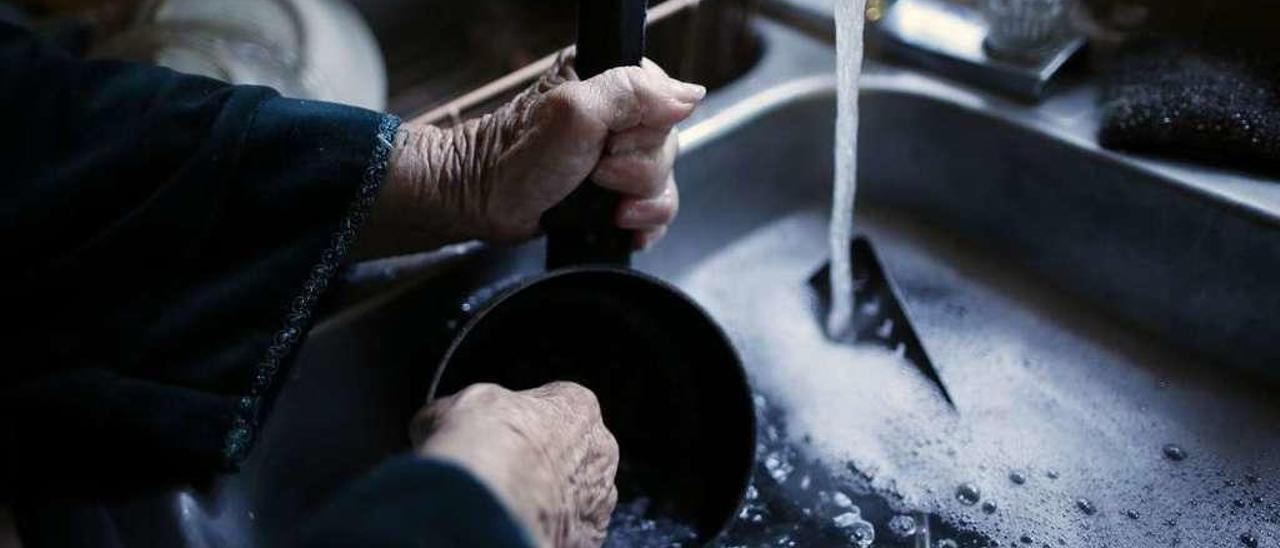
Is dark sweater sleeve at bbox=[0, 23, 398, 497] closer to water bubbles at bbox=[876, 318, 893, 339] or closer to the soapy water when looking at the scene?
the soapy water

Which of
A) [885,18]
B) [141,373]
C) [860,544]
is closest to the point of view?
[141,373]

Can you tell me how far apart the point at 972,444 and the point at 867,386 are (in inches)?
3.8

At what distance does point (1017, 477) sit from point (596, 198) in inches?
14.7

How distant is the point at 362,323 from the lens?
75 centimetres

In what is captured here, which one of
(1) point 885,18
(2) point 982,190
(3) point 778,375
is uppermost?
(1) point 885,18

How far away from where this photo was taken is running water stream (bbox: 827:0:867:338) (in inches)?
30.5

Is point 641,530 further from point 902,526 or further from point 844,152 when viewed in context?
point 844,152

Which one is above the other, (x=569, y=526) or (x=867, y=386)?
(x=569, y=526)

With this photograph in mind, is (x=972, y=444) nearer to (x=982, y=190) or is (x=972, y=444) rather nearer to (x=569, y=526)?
(x=982, y=190)

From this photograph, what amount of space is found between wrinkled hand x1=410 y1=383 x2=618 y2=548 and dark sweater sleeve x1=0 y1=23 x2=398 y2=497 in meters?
0.15

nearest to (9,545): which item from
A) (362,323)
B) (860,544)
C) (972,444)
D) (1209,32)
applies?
(362,323)

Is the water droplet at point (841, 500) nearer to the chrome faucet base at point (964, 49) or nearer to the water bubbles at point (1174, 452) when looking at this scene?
the water bubbles at point (1174, 452)

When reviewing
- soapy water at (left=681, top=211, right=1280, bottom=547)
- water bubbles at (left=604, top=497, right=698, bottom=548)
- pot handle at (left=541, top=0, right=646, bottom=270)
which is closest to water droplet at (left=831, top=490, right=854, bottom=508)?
soapy water at (left=681, top=211, right=1280, bottom=547)

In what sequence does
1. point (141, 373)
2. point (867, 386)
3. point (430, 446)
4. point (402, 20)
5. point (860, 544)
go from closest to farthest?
point (430, 446)
point (141, 373)
point (860, 544)
point (867, 386)
point (402, 20)
